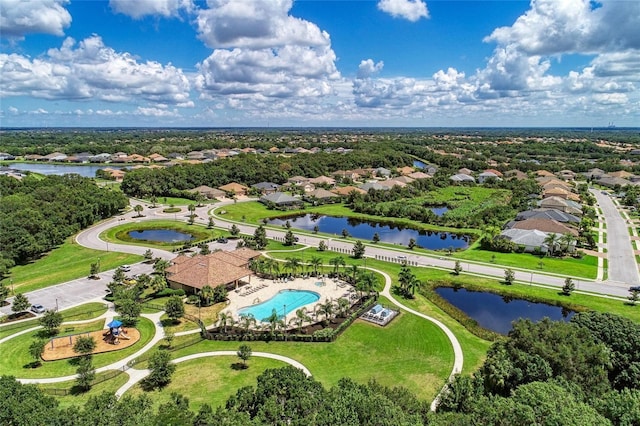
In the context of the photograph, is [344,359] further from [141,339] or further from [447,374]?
[141,339]

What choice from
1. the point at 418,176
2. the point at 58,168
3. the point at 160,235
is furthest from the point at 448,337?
the point at 58,168

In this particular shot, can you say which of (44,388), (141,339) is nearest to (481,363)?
(141,339)

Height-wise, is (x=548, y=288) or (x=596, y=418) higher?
(x=596, y=418)

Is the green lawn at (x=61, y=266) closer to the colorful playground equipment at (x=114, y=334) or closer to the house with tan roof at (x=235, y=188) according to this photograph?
the colorful playground equipment at (x=114, y=334)

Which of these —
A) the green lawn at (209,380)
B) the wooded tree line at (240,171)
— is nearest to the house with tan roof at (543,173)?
the wooded tree line at (240,171)

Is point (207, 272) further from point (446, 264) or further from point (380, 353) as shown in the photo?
point (446, 264)

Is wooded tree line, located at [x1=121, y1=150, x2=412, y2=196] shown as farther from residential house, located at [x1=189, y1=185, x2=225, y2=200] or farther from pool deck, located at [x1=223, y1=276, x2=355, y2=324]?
pool deck, located at [x1=223, y1=276, x2=355, y2=324]
